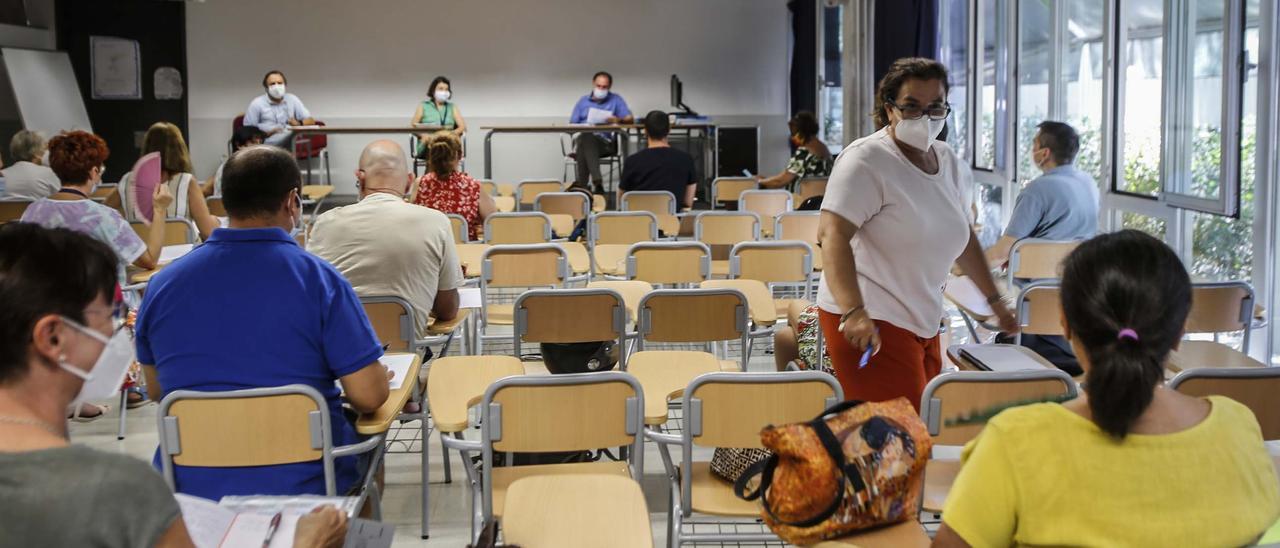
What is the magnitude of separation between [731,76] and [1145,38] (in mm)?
9247

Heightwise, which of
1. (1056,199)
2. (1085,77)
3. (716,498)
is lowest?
(716,498)

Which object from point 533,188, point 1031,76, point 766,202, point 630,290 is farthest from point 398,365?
point 533,188

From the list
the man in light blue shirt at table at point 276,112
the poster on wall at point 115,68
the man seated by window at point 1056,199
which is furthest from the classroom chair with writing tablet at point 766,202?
the poster on wall at point 115,68

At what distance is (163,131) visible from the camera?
632 cm

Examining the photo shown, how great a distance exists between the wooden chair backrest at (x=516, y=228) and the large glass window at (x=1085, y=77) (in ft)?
Result: 11.2

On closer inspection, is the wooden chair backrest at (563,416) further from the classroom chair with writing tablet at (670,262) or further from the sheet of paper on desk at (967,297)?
the classroom chair with writing tablet at (670,262)

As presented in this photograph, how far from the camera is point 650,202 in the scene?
819 cm

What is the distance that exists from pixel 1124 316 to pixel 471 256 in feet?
15.5

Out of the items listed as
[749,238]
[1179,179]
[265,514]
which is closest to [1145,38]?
[1179,179]

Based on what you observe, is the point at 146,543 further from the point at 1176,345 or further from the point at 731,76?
the point at 731,76

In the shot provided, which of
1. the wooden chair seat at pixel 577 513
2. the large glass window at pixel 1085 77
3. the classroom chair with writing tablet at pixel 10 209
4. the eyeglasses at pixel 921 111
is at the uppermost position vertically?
the large glass window at pixel 1085 77

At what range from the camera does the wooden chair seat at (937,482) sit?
2744 millimetres

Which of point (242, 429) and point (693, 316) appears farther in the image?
point (693, 316)

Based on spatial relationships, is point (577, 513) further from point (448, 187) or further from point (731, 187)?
point (731, 187)
